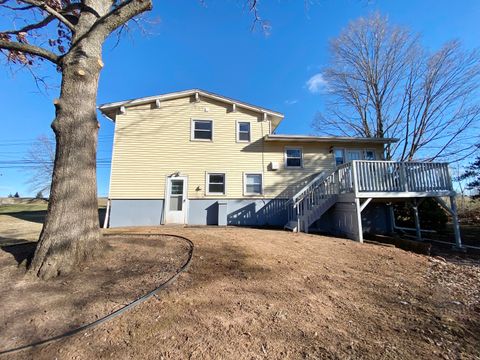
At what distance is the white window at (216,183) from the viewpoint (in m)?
11.0

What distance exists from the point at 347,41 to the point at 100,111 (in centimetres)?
1687

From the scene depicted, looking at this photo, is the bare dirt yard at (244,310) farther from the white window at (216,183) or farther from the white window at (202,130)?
the white window at (202,130)

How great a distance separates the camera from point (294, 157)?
38.4 feet

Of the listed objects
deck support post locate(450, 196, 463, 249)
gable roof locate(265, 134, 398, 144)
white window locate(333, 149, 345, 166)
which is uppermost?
gable roof locate(265, 134, 398, 144)

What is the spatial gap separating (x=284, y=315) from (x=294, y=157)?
32.2 ft

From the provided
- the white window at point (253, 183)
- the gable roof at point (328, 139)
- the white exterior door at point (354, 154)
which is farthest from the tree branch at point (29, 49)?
the white exterior door at point (354, 154)

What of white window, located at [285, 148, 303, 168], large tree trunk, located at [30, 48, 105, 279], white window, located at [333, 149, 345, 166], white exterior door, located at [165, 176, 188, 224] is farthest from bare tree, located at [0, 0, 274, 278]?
white window, located at [333, 149, 345, 166]

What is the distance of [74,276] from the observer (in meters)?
3.18

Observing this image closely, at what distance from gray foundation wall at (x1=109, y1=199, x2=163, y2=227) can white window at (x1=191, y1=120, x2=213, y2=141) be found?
3.56 metres

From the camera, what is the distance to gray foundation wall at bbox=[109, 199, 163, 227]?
10117mm

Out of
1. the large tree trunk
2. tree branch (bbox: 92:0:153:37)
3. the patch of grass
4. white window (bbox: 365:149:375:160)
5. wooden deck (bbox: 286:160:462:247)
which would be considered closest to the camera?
the large tree trunk

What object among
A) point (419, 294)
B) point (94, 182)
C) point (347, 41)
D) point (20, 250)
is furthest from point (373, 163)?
point (347, 41)

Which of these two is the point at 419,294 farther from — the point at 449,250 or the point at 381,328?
the point at 449,250

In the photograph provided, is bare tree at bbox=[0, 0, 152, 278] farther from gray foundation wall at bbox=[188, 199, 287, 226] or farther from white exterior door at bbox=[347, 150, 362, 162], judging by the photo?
white exterior door at bbox=[347, 150, 362, 162]
